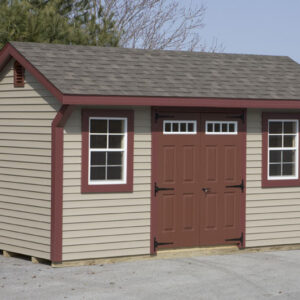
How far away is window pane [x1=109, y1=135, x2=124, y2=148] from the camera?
13016mm

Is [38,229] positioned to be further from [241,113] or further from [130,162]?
[241,113]

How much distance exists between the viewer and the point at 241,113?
550 inches

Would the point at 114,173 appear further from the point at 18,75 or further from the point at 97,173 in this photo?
the point at 18,75

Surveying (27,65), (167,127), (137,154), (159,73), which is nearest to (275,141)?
(167,127)

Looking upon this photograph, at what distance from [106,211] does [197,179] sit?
198 centimetres

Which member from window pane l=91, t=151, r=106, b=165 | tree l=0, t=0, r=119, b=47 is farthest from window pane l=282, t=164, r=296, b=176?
tree l=0, t=0, r=119, b=47

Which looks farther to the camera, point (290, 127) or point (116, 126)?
point (290, 127)

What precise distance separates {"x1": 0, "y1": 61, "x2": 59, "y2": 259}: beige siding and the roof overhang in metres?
0.31

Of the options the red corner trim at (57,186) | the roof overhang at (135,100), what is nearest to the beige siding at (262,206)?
the roof overhang at (135,100)

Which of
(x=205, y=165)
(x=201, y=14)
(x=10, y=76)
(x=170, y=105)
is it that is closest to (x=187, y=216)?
(x=205, y=165)

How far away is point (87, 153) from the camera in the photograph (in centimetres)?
1268

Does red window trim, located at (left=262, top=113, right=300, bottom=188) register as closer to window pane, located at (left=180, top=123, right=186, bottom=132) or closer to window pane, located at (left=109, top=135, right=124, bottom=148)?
window pane, located at (left=180, top=123, right=186, bottom=132)

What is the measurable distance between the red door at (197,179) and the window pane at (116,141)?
65 cm

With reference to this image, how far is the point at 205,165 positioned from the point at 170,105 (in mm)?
1522
